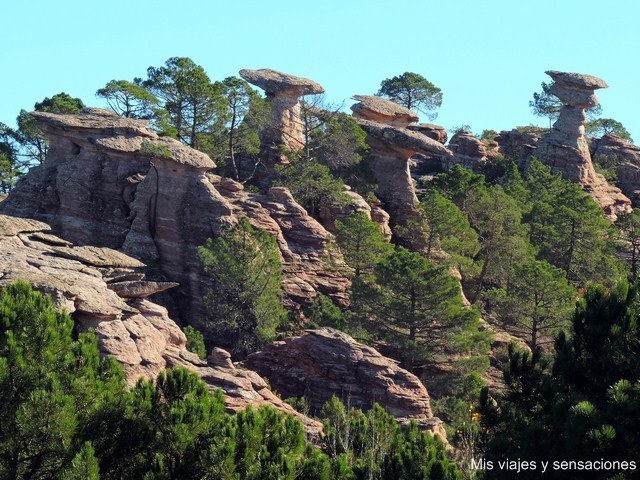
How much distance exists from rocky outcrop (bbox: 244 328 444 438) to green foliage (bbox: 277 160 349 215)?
584 inches

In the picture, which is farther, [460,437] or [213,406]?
[460,437]

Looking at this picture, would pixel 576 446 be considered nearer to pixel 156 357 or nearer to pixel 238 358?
pixel 156 357

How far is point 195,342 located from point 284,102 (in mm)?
26341

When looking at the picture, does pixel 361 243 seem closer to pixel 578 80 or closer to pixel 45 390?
pixel 45 390

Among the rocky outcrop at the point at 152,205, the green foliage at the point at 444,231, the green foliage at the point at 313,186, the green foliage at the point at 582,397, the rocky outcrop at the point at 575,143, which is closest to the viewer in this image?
the green foliage at the point at 582,397

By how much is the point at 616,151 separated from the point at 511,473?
6932 cm

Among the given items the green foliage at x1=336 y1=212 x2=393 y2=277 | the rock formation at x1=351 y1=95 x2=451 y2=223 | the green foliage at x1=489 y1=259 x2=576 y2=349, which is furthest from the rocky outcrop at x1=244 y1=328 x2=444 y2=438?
the rock formation at x1=351 y1=95 x2=451 y2=223

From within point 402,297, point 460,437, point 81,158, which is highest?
point 81,158

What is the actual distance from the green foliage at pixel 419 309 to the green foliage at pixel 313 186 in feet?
34.1

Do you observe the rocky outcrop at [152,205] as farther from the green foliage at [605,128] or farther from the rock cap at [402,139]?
the green foliage at [605,128]

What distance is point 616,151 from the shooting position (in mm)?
94188

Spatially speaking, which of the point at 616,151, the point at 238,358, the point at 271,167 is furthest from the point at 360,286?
the point at 616,151

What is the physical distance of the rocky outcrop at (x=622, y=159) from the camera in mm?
90500

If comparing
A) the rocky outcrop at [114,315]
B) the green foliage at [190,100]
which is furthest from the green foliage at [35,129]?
the rocky outcrop at [114,315]
